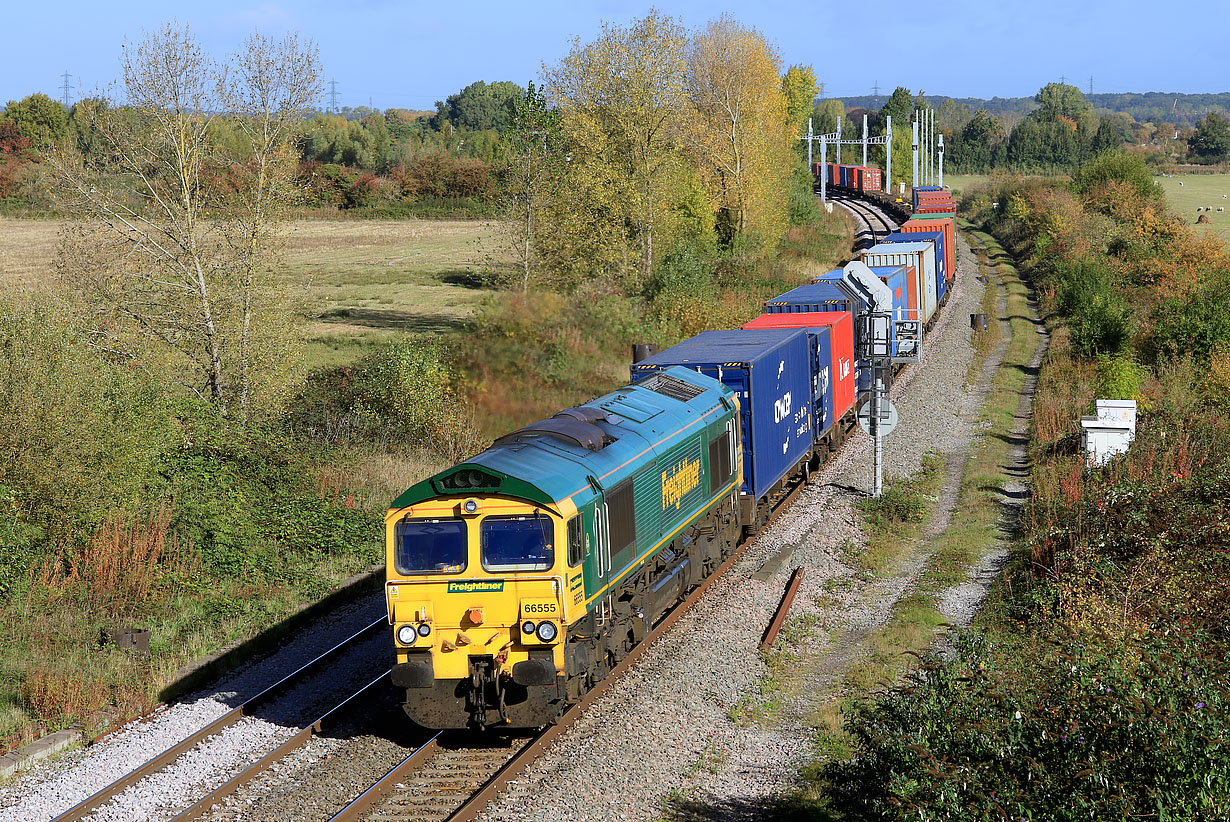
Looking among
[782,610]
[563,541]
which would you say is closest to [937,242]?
[782,610]

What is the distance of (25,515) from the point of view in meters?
19.0

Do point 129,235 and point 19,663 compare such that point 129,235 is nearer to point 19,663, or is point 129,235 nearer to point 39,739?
point 19,663

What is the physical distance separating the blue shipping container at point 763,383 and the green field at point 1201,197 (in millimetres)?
62203

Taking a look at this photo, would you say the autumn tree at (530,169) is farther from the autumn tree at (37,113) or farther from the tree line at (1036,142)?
the tree line at (1036,142)

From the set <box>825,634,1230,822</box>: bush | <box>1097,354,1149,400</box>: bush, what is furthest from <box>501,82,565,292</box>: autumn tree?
<box>825,634,1230,822</box>: bush

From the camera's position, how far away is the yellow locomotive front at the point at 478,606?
12805 millimetres

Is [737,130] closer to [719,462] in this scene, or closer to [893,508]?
[893,508]

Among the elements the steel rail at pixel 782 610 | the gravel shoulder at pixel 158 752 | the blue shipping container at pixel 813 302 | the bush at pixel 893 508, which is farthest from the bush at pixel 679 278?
the gravel shoulder at pixel 158 752

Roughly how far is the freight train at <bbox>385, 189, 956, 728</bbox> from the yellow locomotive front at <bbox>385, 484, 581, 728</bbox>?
0.7 inches

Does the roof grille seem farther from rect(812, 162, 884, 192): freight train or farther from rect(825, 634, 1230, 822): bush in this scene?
rect(812, 162, 884, 192): freight train

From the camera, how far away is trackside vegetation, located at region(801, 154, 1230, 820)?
818 centimetres

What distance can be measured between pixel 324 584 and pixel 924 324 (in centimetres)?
A: 3241

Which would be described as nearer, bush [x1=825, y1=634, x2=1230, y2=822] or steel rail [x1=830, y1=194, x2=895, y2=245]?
bush [x1=825, y1=634, x2=1230, y2=822]

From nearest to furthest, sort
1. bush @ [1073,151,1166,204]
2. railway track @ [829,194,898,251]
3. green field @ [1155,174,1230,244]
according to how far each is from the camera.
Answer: railway track @ [829,194,898,251], bush @ [1073,151,1166,204], green field @ [1155,174,1230,244]
